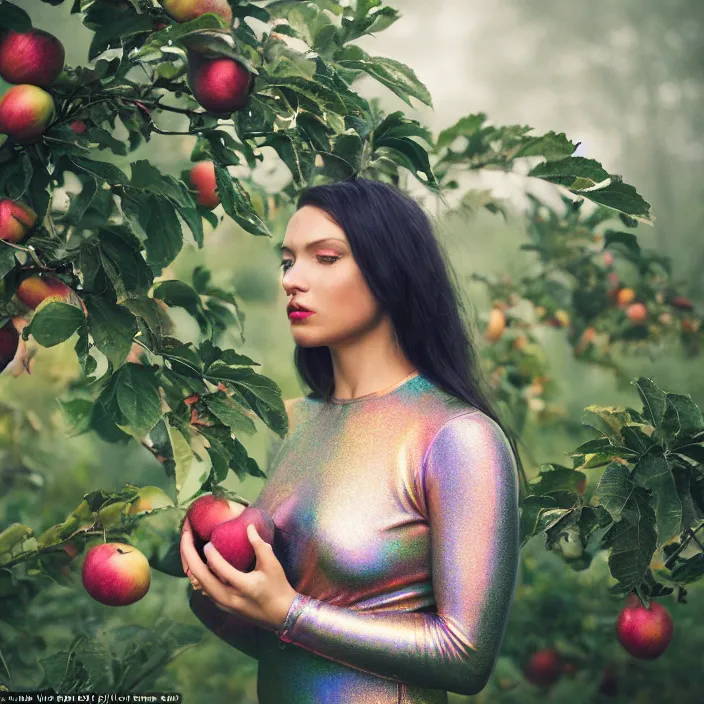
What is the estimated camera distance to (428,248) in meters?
1.11

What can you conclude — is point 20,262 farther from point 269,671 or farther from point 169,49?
point 269,671

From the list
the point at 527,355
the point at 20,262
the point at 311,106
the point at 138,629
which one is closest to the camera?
the point at 311,106

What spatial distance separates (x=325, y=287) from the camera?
103 centimetres

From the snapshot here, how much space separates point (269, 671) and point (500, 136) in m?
0.75

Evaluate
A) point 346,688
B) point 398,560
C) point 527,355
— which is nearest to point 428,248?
point 398,560

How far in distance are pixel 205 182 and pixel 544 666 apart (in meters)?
1.26

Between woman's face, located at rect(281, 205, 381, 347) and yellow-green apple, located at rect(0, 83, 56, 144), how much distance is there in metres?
0.32

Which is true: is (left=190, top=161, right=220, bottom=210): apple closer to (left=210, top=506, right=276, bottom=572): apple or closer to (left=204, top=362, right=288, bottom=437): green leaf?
(left=204, top=362, right=288, bottom=437): green leaf

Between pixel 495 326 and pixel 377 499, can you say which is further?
pixel 495 326

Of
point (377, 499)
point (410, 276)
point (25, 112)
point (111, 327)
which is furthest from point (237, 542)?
point (25, 112)

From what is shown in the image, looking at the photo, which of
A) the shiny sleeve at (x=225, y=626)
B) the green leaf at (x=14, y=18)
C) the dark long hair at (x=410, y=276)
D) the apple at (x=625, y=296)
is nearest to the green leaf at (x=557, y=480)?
the dark long hair at (x=410, y=276)

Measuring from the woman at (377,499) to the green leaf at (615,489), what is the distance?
0.10 metres

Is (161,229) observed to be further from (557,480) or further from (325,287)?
(557,480)

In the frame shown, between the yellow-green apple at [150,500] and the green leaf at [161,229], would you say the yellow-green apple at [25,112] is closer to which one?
the green leaf at [161,229]
